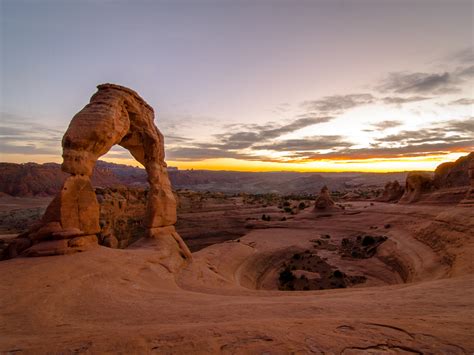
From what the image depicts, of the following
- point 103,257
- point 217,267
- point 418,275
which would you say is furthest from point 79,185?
point 418,275

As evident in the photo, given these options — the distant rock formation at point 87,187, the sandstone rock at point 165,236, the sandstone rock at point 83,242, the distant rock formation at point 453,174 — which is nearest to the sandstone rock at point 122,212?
the sandstone rock at point 165,236

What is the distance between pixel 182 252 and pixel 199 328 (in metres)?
10.3

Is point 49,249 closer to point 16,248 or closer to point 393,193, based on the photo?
point 16,248

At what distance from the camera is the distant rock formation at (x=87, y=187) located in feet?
31.4

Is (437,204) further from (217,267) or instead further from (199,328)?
(199,328)

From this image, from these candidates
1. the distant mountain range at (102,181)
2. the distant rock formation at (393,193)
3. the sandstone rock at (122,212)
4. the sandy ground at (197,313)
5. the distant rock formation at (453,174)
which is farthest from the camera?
the distant mountain range at (102,181)

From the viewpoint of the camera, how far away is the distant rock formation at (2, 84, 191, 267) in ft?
31.4

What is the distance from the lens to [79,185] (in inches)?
414

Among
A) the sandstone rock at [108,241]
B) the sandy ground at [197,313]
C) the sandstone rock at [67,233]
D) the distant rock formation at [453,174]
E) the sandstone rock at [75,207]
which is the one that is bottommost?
the sandstone rock at [108,241]

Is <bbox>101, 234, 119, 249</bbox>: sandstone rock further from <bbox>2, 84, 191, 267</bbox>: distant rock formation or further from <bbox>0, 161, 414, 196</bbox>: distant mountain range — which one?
<bbox>0, 161, 414, 196</bbox>: distant mountain range

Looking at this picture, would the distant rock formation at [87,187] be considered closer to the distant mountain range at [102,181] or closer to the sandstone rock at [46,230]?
the sandstone rock at [46,230]

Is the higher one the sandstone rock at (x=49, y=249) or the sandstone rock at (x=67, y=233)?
the sandstone rock at (x=67, y=233)

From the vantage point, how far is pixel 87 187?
1061 centimetres

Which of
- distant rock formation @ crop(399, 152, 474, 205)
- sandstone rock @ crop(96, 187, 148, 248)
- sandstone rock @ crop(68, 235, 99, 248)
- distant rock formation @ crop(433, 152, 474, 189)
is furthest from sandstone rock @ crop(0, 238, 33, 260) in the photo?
distant rock formation @ crop(433, 152, 474, 189)
